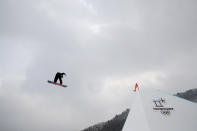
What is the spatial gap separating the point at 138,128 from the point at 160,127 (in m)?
2.62

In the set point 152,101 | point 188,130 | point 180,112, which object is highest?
point 152,101

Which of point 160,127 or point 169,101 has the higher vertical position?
point 169,101

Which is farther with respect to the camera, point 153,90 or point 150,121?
point 153,90

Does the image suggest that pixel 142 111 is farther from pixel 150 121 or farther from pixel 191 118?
pixel 191 118

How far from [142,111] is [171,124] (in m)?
3.70

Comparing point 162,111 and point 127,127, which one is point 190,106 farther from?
point 127,127

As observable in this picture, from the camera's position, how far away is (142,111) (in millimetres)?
25719

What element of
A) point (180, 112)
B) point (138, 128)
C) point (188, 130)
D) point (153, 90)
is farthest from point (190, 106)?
point (138, 128)

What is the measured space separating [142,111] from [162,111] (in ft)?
8.42

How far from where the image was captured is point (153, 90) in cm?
2698

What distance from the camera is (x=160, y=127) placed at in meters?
24.3

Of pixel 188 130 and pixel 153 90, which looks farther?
pixel 153 90

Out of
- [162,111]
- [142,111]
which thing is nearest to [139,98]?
[142,111]

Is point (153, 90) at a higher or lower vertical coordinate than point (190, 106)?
higher
